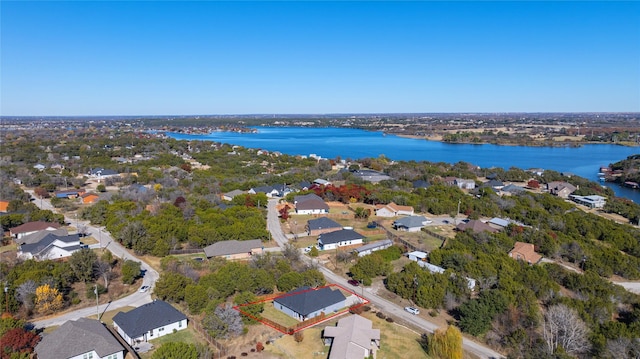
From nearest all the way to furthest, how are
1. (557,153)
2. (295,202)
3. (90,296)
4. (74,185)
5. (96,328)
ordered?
(96,328)
(90,296)
(295,202)
(74,185)
(557,153)

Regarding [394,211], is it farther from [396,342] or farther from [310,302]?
[396,342]

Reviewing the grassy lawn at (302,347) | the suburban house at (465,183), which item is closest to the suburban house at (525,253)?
the grassy lawn at (302,347)

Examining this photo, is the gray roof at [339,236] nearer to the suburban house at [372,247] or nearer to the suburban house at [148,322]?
the suburban house at [372,247]

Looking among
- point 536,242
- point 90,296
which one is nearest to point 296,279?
point 90,296

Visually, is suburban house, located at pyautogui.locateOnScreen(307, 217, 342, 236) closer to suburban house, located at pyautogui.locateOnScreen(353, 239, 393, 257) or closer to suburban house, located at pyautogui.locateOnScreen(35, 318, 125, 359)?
suburban house, located at pyautogui.locateOnScreen(353, 239, 393, 257)

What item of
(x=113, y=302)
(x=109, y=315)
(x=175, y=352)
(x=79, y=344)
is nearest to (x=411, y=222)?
(x=113, y=302)

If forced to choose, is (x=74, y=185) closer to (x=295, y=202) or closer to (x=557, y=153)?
(x=295, y=202)
